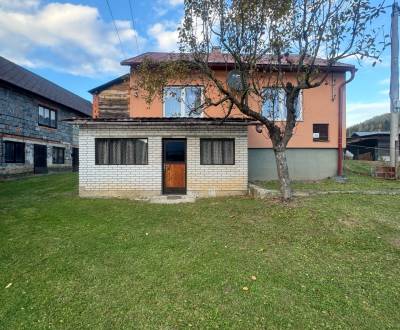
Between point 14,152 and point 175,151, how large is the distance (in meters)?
12.4

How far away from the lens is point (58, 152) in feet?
73.7

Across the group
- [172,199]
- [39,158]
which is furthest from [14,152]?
[172,199]

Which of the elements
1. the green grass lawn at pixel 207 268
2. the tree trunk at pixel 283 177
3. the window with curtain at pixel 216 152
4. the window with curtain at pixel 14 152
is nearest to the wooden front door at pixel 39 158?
the window with curtain at pixel 14 152

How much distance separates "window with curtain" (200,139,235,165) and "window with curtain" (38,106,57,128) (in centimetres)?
1486

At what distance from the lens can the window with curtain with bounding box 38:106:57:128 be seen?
20.2 m

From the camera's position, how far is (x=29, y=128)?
18781 mm

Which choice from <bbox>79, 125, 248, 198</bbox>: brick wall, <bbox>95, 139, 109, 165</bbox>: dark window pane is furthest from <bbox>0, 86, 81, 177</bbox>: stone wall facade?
<bbox>79, 125, 248, 198</bbox>: brick wall

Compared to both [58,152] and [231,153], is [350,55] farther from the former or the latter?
[58,152]

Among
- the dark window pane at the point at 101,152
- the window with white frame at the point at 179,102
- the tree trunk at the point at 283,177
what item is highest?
the window with white frame at the point at 179,102

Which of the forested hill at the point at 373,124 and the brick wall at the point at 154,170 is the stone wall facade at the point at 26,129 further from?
the forested hill at the point at 373,124

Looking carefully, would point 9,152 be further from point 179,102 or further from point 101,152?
point 179,102

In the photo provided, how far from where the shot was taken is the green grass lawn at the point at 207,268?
336cm

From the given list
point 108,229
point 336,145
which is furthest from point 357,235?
point 336,145

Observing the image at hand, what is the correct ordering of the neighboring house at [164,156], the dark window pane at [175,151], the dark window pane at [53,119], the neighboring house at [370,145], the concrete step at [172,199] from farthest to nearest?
the neighboring house at [370,145], the dark window pane at [53,119], the dark window pane at [175,151], the neighboring house at [164,156], the concrete step at [172,199]
